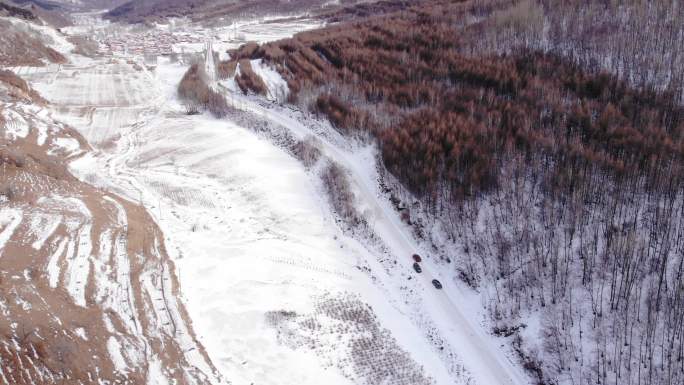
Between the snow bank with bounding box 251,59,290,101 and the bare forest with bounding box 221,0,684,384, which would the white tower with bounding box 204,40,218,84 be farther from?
the bare forest with bounding box 221,0,684,384

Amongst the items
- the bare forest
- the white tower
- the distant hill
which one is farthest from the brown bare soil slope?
the distant hill

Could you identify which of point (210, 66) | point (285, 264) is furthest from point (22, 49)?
point (285, 264)

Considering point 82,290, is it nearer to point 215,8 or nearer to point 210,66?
point 210,66

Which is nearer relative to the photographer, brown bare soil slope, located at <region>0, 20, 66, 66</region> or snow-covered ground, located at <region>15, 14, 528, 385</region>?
snow-covered ground, located at <region>15, 14, 528, 385</region>

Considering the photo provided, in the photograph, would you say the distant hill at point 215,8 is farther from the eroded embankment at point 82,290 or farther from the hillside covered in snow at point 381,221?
the eroded embankment at point 82,290

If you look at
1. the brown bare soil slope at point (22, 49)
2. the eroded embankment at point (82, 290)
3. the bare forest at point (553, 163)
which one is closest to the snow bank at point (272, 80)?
the bare forest at point (553, 163)

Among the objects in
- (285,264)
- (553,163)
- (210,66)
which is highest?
(210,66)

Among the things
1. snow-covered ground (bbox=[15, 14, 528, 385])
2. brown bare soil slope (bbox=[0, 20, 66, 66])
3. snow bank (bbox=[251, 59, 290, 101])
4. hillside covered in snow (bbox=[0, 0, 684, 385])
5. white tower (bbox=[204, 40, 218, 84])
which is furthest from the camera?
brown bare soil slope (bbox=[0, 20, 66, 66])

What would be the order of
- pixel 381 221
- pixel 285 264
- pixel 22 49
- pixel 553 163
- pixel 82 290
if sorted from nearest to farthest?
1. pixel 82 290
2. pixel 285 264
3. pixel 553 163
4. pixel 381 221
5. pixel 22 49
